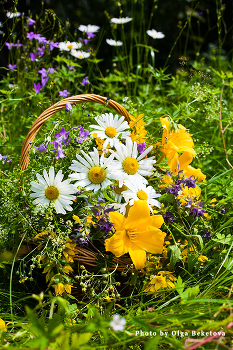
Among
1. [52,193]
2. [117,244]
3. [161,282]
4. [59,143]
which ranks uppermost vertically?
[59,143]

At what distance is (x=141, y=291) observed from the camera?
1.04m

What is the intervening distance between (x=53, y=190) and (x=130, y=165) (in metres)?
0.25

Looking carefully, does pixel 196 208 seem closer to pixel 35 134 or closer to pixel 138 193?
pixel 138 193

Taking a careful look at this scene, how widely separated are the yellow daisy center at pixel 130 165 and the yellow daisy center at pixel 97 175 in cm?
8

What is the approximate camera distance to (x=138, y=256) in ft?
3.14

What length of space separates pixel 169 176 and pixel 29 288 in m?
0.61

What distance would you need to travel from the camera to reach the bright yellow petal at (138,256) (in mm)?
949

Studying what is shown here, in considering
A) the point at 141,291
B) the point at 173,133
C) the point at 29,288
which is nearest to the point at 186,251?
the point at 141,291

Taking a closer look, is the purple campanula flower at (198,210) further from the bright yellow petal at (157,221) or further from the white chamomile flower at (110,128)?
the white chamomile flower at (110,128)

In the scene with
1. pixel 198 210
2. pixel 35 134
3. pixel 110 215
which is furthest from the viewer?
pixel 35 134

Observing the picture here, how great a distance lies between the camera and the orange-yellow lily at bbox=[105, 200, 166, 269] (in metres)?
0.94

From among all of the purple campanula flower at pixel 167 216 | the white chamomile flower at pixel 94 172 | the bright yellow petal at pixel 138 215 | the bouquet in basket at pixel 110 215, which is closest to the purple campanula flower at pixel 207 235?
the bouquet in basket at pixel 110 215

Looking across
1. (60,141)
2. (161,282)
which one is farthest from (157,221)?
(60,141)

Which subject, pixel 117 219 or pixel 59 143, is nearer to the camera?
pixel 117 219
